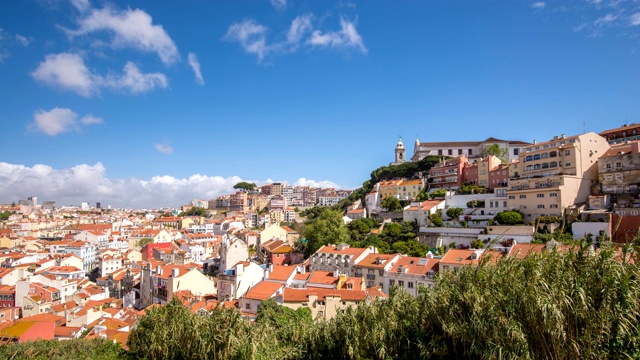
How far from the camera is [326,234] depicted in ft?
144

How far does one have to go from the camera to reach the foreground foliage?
26.0 feet

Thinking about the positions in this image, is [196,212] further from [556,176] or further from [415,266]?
[556,176]

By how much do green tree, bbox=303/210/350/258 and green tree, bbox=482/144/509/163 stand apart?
29902 millimetres

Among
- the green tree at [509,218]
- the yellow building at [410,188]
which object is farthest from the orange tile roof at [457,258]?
the yellow building at [410,188]

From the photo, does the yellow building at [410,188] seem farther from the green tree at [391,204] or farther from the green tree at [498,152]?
the green tree at [498,152]

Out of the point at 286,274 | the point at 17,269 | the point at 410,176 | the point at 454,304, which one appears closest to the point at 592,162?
the point at 410,176

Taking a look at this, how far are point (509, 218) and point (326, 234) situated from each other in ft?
58.4

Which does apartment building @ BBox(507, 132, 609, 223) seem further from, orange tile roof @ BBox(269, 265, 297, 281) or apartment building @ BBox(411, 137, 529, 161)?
apartment building @ BBox(411, 137, 529, 161)

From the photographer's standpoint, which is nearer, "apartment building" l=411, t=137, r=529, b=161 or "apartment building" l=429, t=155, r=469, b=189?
"apartment building" l=429, t=155, r=469, b=189

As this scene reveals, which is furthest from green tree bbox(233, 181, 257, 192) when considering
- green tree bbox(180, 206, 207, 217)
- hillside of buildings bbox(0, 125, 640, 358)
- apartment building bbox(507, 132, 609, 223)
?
apartment building bbox(507, 132, 609, 223)

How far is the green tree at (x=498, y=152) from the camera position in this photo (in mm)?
62781

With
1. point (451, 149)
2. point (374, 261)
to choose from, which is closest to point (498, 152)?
point (451, 149)

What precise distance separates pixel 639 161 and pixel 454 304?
34742 mm

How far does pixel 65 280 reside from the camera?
143 ft
